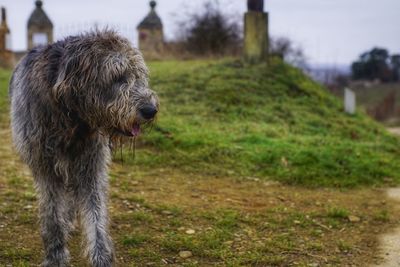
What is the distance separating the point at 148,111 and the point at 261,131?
6959 mm

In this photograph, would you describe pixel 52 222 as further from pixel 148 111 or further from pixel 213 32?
pixel 213 32

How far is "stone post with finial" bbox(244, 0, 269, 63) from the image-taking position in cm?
1489

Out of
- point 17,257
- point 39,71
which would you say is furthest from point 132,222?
point 39,71

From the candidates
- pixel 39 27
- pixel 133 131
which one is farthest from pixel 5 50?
pixel 133 131

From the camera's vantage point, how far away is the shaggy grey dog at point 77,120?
13.2 ft

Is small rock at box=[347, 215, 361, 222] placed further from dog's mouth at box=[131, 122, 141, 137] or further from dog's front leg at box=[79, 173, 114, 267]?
dog's mouth at box=[131, 122, 141, 137]

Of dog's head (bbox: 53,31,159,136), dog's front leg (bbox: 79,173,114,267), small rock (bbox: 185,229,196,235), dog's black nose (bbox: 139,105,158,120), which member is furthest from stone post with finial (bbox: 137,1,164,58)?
dog's black nose (bbox: 139,105,158,120)

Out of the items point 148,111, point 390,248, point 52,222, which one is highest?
point 148,111

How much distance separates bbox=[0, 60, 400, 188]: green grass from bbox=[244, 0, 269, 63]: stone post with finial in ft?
→ 1.01

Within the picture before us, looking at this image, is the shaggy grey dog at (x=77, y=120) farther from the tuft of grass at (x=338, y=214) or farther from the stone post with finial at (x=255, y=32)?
the stone post with finial at (x=255, y=32)

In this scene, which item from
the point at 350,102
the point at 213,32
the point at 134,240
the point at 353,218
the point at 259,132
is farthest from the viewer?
the point at 213,32

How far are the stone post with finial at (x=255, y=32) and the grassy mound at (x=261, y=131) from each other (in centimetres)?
34

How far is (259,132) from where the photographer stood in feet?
34.9

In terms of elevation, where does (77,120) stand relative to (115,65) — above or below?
below
